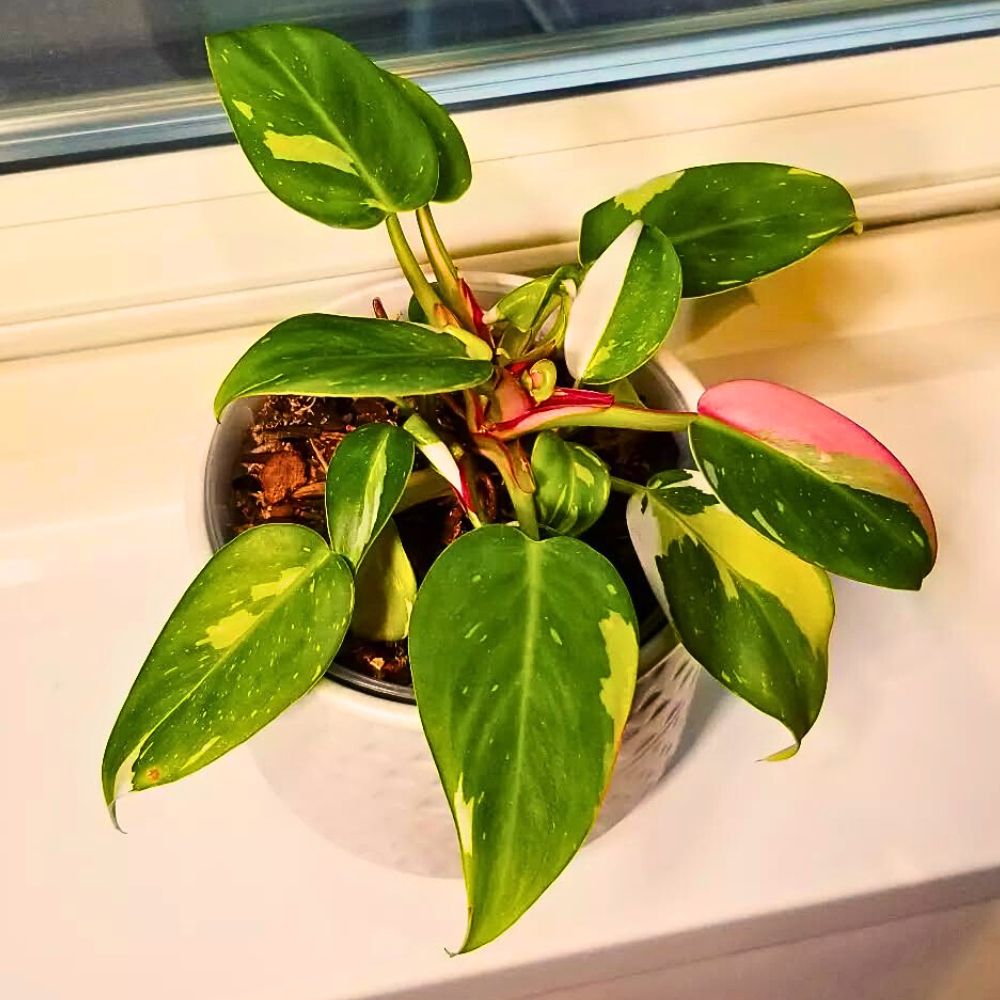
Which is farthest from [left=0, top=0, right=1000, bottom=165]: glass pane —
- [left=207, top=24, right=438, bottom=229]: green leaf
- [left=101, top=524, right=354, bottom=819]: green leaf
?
[left=101, top=524, right=354, bottom=819]: green leaf

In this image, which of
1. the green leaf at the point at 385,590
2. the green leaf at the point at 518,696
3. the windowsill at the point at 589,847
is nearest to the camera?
the green leaf at the point at 518,696

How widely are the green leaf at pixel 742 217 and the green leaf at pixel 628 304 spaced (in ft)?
0.16

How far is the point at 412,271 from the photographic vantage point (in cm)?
44

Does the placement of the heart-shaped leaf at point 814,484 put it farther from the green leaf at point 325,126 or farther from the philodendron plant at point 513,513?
the green leaf at point 325,126

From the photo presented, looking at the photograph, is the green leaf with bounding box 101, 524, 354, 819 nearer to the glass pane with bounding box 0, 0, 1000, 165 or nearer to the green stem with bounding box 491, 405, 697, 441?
the green stem with bounding box 491, 405, 697, 441

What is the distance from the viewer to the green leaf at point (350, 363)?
1.11 feet

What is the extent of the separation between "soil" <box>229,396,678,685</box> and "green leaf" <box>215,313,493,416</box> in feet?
0.31

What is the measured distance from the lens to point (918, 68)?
2.12 feet

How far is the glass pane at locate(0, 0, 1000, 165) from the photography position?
0.63 meters

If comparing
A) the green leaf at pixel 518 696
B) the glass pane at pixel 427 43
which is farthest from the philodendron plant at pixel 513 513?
the glass pane at pixel 427 43

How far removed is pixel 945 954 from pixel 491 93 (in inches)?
22.7

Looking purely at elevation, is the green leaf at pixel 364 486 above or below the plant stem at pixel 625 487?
above

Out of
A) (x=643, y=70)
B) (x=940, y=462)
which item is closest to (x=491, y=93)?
(x=643, y=70)

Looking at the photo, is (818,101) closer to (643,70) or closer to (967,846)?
(643,70)
